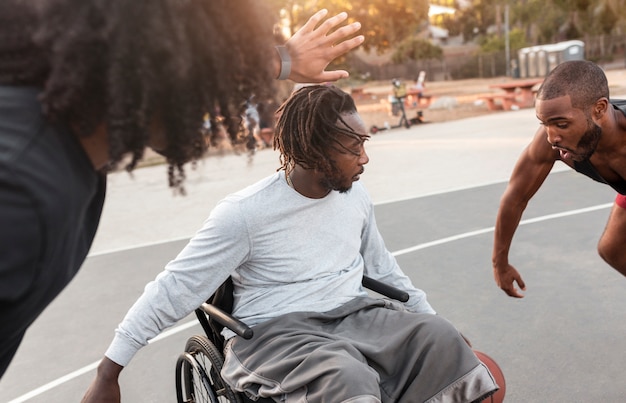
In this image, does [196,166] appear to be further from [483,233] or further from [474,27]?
[474,27]

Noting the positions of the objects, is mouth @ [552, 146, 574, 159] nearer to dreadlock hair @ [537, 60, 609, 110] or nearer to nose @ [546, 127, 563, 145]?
nose @ [546, 127, 563, 145]

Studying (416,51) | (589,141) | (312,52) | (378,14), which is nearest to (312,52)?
(312,52)

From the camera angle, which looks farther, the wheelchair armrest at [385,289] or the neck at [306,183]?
the wheelchair armrest at [385,289]

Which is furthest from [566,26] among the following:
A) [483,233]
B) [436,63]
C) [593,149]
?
[593,149]

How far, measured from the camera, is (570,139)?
2936mm

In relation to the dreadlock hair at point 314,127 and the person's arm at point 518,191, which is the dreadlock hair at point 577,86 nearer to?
the person's arm at point 518,191

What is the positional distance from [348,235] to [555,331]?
2016 mm

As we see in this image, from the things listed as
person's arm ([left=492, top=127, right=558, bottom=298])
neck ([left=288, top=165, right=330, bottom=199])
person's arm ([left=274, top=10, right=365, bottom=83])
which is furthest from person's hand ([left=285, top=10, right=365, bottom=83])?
person's arm ([left=492, top=127, right=558, bottom=298])

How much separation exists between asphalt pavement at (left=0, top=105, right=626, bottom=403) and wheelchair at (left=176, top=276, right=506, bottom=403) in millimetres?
551

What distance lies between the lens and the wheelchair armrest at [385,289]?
283 cm

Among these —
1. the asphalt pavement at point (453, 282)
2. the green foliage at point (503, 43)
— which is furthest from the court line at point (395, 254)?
the green foliage at point (503, 43)

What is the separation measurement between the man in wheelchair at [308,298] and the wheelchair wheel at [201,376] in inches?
3.8

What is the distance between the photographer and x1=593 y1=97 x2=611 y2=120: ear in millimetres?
2947

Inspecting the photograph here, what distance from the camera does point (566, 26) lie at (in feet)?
158
